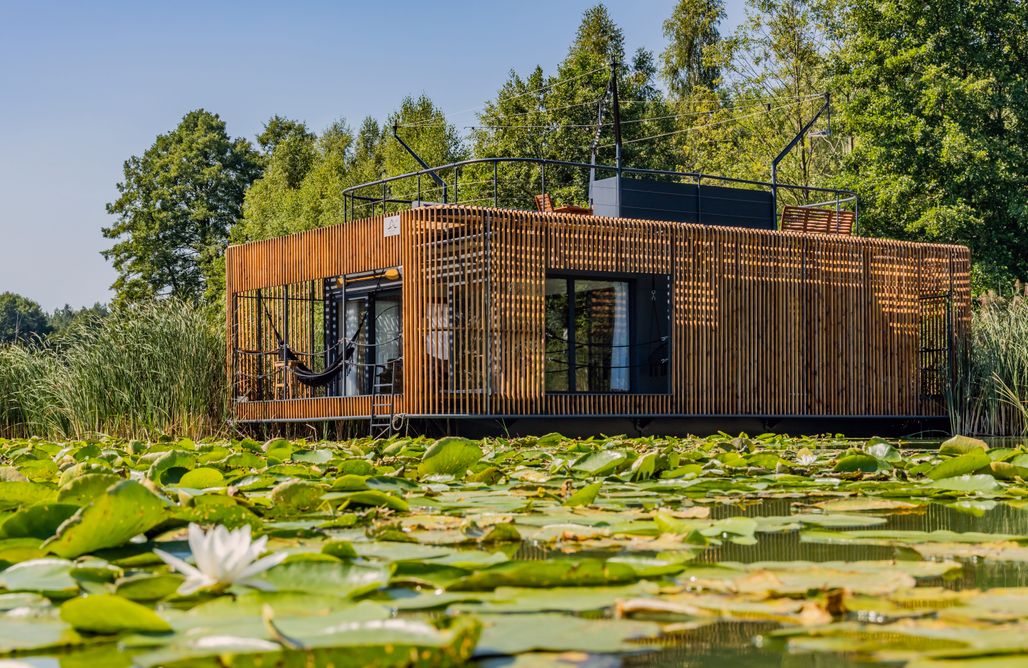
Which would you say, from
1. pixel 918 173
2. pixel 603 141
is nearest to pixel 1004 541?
pixel 918 173

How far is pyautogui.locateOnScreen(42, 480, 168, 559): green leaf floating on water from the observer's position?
2236 mm

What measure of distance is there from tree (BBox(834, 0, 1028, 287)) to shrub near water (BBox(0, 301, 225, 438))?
559 inches

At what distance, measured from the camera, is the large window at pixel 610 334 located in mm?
15086

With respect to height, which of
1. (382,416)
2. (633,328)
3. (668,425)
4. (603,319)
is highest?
(603,319)

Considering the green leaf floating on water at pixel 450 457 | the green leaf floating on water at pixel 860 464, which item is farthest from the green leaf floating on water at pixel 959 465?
the green leaf floating on water at pixel 450 457

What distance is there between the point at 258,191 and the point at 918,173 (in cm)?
3107

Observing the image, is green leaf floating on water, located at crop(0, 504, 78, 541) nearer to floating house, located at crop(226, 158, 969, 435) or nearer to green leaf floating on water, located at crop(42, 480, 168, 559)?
green leaf floating on water, located at crop(42, 480, 168, 559)

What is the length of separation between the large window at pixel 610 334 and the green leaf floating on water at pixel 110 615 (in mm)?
13303

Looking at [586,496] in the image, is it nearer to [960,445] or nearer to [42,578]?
[42,578]

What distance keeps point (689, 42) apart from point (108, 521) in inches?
1807

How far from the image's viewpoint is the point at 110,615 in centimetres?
164

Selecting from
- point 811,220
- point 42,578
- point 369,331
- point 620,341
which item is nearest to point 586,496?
point 42,578

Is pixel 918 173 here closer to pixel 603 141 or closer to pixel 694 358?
pixel 694 358

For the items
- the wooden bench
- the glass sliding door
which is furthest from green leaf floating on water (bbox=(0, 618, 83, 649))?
the wooden bench
